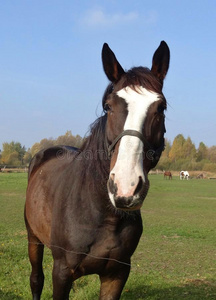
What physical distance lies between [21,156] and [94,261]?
69756 mm

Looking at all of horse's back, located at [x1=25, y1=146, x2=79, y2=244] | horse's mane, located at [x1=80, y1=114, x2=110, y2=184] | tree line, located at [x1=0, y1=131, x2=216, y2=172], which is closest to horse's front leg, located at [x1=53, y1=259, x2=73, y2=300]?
horse's back, located at [x1=25, y1=146, x2=79, y2=244]

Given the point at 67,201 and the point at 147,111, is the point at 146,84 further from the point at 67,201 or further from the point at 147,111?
the point at 67,201

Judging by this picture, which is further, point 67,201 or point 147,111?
point 67,201

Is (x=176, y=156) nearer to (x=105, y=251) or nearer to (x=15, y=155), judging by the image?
(x=15, y=155)

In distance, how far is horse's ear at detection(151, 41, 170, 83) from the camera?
2.31m

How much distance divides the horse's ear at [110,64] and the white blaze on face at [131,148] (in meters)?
0.22

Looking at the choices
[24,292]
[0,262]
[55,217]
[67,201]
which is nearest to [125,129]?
[67,201]

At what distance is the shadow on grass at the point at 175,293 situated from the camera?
14.0 feet

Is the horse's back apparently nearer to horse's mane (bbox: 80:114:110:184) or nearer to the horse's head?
horse's mane (bbox: 80:114:110:184)

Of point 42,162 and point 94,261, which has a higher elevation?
point 42,162

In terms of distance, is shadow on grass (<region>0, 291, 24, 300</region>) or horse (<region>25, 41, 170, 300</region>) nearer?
horse (<region>25, 41, 170, 300</region>)

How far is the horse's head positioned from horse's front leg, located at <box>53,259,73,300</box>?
987 millimetres

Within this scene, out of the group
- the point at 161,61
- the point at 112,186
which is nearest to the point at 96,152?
the point at 112,186

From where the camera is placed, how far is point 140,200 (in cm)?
186
